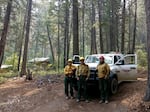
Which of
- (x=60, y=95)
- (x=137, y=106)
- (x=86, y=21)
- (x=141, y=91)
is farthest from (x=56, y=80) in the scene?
(x=86, y=21)

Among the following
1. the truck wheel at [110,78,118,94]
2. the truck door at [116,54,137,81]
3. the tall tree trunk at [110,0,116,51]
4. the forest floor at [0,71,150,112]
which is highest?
the tall tree trunk at [110,0,116,51]

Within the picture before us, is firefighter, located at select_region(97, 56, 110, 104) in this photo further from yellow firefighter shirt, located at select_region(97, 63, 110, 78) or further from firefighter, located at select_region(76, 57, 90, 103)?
Answer: firefighter, located at select_region(76, 57, 90, 103)

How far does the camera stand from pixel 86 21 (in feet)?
165

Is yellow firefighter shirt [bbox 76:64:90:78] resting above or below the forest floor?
above

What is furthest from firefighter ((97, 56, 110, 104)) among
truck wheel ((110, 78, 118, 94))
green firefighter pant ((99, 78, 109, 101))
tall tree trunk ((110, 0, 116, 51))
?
tall tree trunk ((110, 0, 116, 51))

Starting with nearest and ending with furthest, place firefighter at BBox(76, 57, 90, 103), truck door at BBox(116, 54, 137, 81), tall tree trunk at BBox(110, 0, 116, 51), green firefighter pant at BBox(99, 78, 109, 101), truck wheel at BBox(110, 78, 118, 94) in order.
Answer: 1. green firefighter pant at BBox(99, 78, 109, 101)
2. firefighter at BBox(76, 57, 90, 103)
3. truck wheel at BBox(110, 78, 118, 94)
4. truck door at BBox(116, 54, 137, 81)
5. tall tree trunk at BBox(110, 0, 116, 51)

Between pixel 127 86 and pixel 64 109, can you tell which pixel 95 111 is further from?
pixel 127 86

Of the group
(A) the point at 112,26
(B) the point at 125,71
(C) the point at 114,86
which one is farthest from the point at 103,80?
(A) the point at 112,26

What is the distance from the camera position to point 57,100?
40.9 feet

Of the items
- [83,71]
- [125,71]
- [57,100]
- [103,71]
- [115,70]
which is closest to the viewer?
[103,71]

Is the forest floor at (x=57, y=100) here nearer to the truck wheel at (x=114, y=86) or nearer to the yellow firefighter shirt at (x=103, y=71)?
the truck wheel at (x=114, y=86)

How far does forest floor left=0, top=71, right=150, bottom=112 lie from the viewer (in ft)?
36.1

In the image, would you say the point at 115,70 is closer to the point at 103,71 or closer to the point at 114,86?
the point at 114,86

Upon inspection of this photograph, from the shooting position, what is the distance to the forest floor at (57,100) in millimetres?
11000
